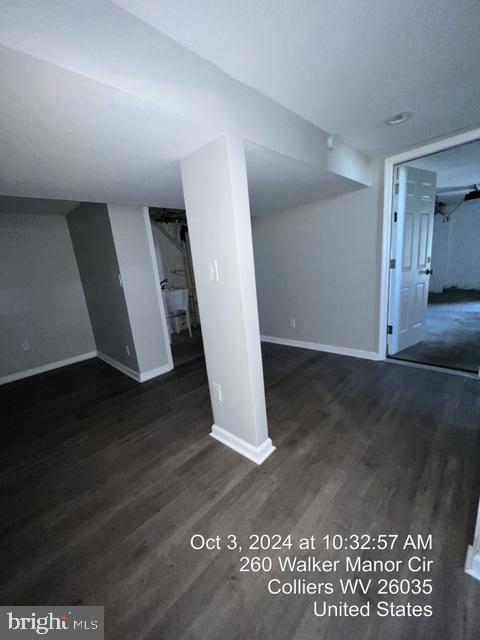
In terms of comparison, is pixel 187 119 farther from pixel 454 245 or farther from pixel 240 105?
pixel 454 245

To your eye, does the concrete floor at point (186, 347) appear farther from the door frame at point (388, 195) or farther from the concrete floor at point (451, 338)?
the concrete floor at point (451, 338)

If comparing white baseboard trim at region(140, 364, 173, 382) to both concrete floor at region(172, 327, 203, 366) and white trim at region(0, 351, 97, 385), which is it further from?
white trim at region(0, 351, 97, 385)

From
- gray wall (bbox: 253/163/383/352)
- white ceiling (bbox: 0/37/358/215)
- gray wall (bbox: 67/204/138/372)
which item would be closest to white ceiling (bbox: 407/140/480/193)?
gray wall (bbox: 253/163/383/352)

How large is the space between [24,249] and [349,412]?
4.37 m

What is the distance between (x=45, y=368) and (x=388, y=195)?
4.88 meters

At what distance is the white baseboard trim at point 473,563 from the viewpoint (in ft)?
3.37

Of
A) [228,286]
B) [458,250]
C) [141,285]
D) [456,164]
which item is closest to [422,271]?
[456,164]

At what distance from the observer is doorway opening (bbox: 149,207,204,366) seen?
14.8ft

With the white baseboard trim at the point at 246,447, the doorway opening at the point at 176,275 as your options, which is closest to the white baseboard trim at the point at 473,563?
the white baseboard trim at the point at 246,447

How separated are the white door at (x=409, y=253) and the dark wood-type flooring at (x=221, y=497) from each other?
724 mm

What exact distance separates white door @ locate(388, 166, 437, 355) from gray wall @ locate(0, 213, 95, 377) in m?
4.32

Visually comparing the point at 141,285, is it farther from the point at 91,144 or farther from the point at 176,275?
the point at 176,275

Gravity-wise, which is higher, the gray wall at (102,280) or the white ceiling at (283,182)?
the white ceiling at (283,182)

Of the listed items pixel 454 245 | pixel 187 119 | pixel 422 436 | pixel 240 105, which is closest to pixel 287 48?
pixel 240 105
